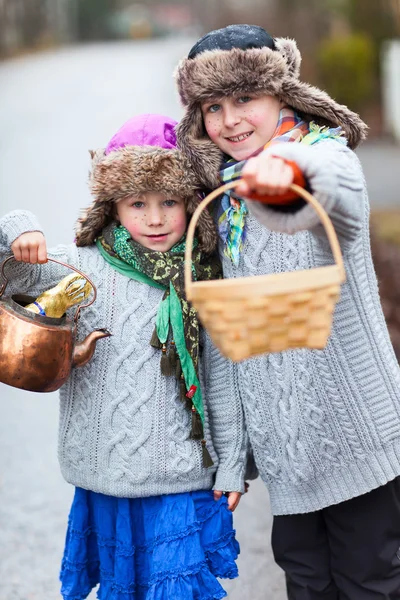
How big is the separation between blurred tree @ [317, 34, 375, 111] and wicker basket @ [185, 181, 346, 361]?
16170mm

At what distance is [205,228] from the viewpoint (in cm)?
255

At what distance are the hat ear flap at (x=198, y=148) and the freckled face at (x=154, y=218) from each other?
0.37 feet

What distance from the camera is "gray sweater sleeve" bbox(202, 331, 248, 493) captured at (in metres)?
2.63

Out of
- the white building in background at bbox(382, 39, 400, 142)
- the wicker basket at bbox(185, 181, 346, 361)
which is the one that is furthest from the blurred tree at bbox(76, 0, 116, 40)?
the wicker basket at bbox(185, 181, 346, 361)

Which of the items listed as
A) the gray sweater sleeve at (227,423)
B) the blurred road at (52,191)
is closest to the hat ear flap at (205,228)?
the gray sweater sleeve at (227,423)

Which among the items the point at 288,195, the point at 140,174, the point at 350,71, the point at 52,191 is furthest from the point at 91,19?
the point at 288,195

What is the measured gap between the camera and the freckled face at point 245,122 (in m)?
2.45

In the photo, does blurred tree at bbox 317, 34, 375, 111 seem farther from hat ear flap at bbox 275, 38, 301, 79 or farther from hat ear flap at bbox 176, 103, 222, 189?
hat ear flap at bbox 176, 103, 222, 189

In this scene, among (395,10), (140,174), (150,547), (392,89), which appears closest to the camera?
(140,174)

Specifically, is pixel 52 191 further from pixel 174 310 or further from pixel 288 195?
pixel 288 195

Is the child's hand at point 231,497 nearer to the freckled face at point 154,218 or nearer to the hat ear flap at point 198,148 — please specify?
the freckled face at point 154,218

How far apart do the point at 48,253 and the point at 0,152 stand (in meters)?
9.25

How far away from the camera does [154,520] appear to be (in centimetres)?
261

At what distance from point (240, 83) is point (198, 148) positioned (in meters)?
0.23
